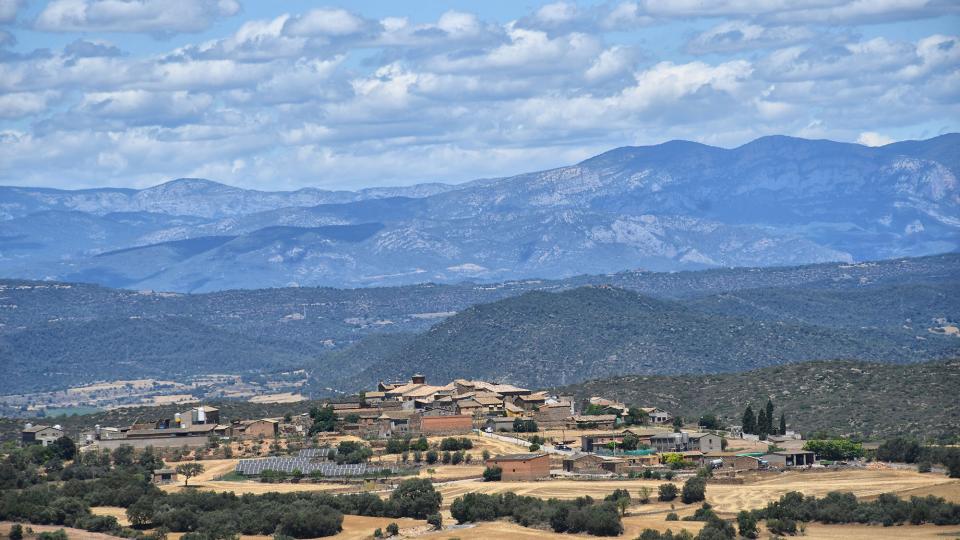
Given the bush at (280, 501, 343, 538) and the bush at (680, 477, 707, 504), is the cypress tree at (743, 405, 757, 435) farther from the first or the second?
the bush at (280, 501, 343, 538)

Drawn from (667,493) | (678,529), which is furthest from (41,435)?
(678,529)

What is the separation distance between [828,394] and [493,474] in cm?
5162

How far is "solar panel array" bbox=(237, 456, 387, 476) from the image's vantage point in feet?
419

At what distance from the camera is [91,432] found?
6112 inches

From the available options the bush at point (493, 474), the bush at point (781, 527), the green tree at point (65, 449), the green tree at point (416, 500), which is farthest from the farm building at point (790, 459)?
the green tree at point (65, 449)

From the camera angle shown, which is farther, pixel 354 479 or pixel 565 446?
pixel 565 446

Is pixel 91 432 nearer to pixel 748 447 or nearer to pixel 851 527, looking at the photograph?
pixel 748 447

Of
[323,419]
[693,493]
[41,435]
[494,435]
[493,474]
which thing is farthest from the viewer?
[41,435]

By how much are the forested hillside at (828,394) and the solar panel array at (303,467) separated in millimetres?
38675

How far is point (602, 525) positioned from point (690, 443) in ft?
111

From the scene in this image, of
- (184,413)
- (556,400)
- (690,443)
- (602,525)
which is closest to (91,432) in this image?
(184,413)

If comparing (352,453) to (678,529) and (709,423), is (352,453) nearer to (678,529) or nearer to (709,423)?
(709,423)

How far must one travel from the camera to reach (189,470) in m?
129

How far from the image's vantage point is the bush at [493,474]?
123m
